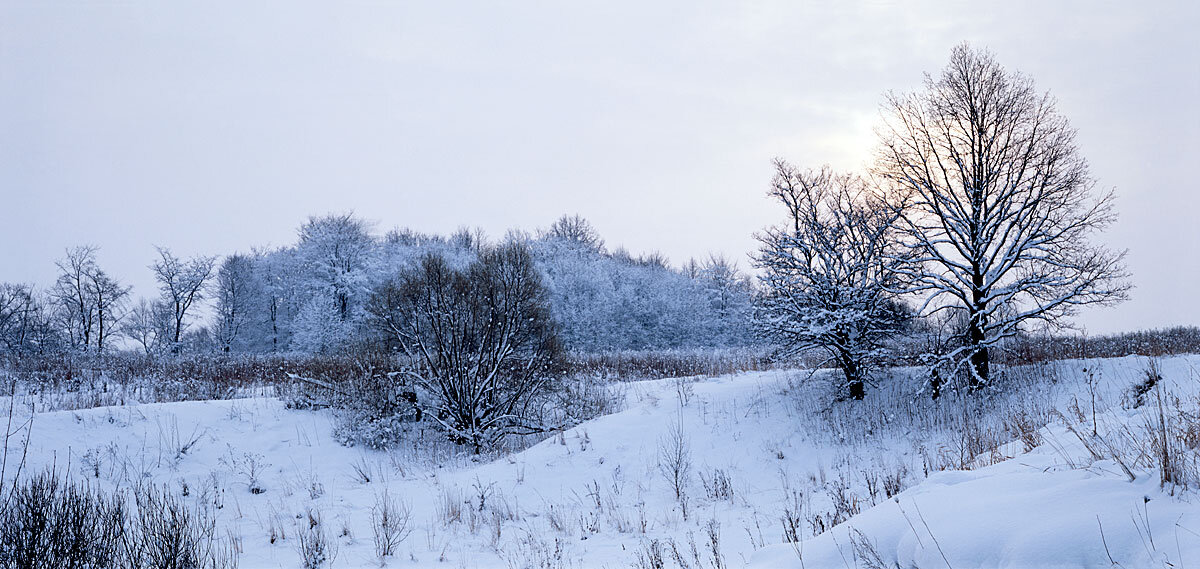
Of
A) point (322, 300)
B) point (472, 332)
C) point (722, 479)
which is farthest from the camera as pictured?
point (322, 300)

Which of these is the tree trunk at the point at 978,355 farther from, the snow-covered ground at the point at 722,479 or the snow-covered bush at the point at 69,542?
the snow-covered bush at the point at 69,542

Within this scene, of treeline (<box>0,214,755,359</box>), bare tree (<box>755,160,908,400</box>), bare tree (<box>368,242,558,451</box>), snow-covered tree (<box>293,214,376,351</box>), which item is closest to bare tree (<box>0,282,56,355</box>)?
treeline (<box>0,214,755,359</box>)

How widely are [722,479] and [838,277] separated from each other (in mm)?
8138

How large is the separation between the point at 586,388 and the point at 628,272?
3852 cm

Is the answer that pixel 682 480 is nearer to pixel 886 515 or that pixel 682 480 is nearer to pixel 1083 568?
pixel 886 515

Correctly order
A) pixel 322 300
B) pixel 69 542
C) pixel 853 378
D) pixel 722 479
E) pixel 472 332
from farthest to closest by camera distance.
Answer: pixel 322 300, pixel 853 378, pixel 472 332, pixel 722 479, pixel 69 542

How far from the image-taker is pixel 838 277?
18016mm

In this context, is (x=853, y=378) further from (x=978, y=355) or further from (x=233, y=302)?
(x=233, y=302)

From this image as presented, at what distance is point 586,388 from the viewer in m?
21.4

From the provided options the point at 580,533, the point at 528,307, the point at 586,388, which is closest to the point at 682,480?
the point at 580,533

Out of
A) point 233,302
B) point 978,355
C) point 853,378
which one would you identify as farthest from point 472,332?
point 233,302

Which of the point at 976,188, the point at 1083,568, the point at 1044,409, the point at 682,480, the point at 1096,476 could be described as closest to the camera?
the point at 1083,568

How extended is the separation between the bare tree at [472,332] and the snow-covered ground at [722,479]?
1897mm

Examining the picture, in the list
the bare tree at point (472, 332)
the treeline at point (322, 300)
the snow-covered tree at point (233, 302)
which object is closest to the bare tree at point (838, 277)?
the bare tree at point (472, 332)
